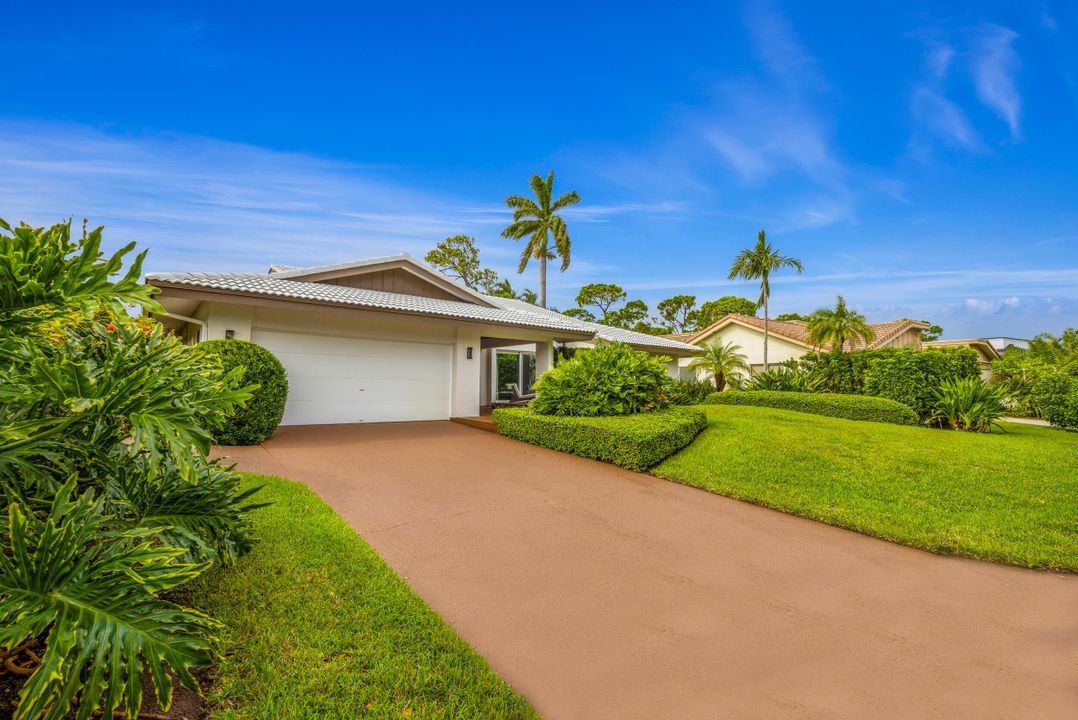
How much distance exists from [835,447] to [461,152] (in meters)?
12.9

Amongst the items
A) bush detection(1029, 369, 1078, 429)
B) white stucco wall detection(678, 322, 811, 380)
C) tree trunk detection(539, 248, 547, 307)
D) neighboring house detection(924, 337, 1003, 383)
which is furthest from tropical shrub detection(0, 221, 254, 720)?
neighboring house detection(924, 337, 1003, 383)

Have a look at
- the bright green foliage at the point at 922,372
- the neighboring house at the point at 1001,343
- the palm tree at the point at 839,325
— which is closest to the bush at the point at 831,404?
the bright green foliage at the point at 922,372

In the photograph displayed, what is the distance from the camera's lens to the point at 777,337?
25.6 meters

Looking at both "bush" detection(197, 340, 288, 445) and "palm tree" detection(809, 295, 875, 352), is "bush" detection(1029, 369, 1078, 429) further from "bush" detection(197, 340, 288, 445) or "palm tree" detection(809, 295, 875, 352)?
"bush" detection(197, 340, 288, 445)

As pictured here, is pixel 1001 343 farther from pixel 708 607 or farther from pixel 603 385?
pixel 708 607

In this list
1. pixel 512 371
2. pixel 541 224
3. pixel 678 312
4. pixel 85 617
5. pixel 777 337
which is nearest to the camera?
pixel 85 617

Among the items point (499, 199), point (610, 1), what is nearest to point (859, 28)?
point (610, 1)

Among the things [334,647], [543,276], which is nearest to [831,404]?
[334,647]

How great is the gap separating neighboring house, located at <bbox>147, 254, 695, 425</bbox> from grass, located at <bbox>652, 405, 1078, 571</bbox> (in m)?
6.36

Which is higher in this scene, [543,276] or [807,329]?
[543,276]

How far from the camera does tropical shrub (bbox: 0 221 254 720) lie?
1639 mm

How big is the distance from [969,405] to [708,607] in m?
12.0

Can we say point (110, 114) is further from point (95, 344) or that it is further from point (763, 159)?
point (763, 159)

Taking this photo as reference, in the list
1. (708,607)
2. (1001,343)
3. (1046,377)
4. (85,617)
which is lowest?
(708,607)
